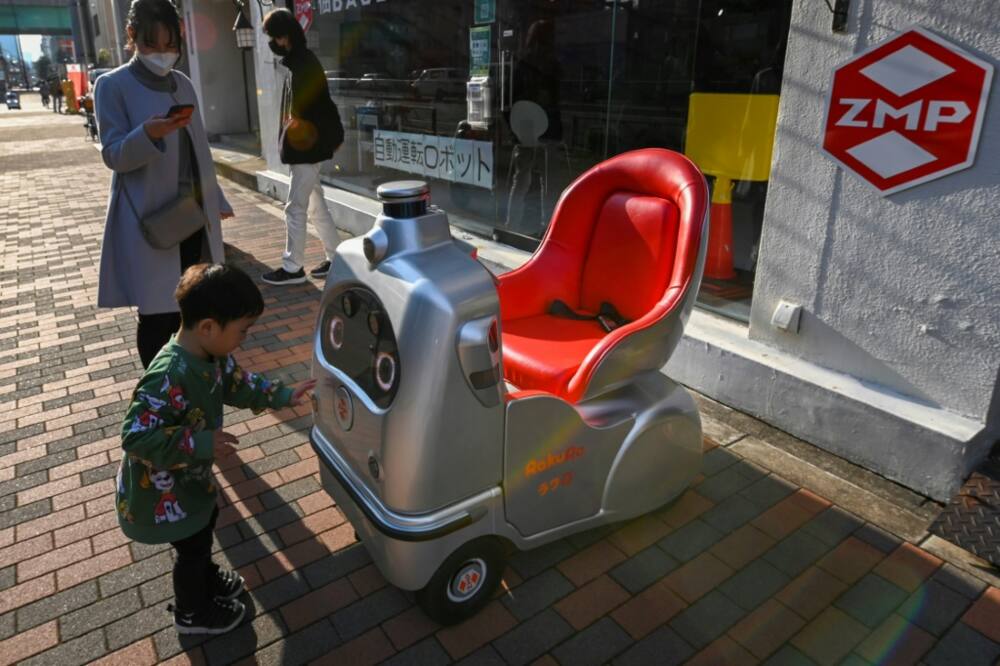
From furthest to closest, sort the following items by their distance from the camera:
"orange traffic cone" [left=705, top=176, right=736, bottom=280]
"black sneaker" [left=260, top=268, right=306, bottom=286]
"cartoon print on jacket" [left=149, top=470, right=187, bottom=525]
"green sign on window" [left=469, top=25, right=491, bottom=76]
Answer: "black sneaker" [left=260, top=268, right=306, bottom=286]
"green sign on window" [left=469, top=25, right=491, bottom=76]
"orange traffic cone" [left=705, top=176, right=736, bottom=280]
"cartoon print on jacket" [left=149, top=470, right=187, bottom=525]

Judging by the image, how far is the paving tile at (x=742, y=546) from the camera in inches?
103

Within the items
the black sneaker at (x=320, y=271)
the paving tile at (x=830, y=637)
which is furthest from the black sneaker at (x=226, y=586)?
the black sneaker at (x=320, y=271)

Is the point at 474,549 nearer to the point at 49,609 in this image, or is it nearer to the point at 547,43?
the point at 49,609

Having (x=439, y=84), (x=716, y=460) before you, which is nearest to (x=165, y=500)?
(x=716, y=460)

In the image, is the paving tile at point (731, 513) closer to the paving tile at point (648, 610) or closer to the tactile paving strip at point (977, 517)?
the paving tile at point (648, 610)

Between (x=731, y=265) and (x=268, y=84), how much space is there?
709 cm

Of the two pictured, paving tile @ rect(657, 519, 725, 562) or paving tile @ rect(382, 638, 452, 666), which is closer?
paving tile @ rect(382, 638, 452, 666)

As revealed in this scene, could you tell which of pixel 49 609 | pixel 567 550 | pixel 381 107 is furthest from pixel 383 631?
pixel 381 107

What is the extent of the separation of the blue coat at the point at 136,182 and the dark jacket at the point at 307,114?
2.18 metres

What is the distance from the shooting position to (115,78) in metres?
2.82

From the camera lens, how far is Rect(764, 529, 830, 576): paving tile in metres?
2.58

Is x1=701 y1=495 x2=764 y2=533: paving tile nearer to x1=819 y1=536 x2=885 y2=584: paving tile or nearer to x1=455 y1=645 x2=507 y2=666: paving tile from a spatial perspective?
x1=819 y1=536 x2=885 y2=584: paving tile

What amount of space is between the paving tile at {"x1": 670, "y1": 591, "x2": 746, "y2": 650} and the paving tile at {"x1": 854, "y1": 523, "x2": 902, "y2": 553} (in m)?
0.72

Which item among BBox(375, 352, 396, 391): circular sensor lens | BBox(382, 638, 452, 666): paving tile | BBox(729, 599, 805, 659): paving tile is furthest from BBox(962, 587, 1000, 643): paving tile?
BBox(375, 352, 396, 391): circular sensor lens
